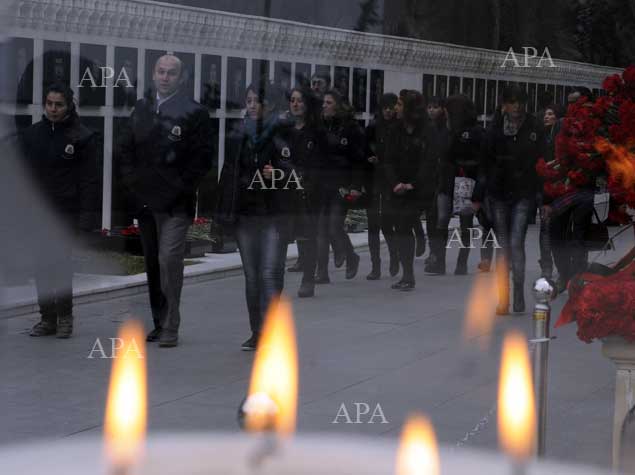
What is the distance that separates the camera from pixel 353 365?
25.4ft

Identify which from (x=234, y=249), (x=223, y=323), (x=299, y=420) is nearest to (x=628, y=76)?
(x=299, y=420)

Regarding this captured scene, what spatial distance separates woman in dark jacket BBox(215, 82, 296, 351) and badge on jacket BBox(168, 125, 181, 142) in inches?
12.7

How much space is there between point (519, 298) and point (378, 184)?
1863 mm

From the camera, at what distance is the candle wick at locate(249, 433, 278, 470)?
1.06 metres

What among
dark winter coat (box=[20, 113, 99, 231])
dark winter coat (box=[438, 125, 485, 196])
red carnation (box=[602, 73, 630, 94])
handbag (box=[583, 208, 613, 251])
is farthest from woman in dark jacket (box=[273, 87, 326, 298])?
red carnation (box=[602, 73, 630, 94])

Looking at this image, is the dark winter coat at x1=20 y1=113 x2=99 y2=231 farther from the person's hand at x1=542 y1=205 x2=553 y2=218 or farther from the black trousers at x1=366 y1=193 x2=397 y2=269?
the person's hand at x1=542 y1=205 x2=553 y2=218

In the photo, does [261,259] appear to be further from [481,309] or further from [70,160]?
[481,309]

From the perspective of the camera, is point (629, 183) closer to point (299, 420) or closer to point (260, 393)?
point (299, 420)

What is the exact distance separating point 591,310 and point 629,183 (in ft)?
2.93

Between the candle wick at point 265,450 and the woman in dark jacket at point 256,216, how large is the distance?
6.87 meters

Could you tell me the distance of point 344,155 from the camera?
1060 centimetres

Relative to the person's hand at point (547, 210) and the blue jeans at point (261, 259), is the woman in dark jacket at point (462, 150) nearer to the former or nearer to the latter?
the person's hand at point (547, 210)

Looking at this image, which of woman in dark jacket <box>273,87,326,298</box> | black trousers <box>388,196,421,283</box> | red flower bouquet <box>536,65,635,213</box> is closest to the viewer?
red flower bouquet <box>536,65,635,213</box>

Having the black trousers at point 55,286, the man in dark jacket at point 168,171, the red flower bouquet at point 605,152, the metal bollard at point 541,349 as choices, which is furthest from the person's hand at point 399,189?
the metal bollard at point 541,349
